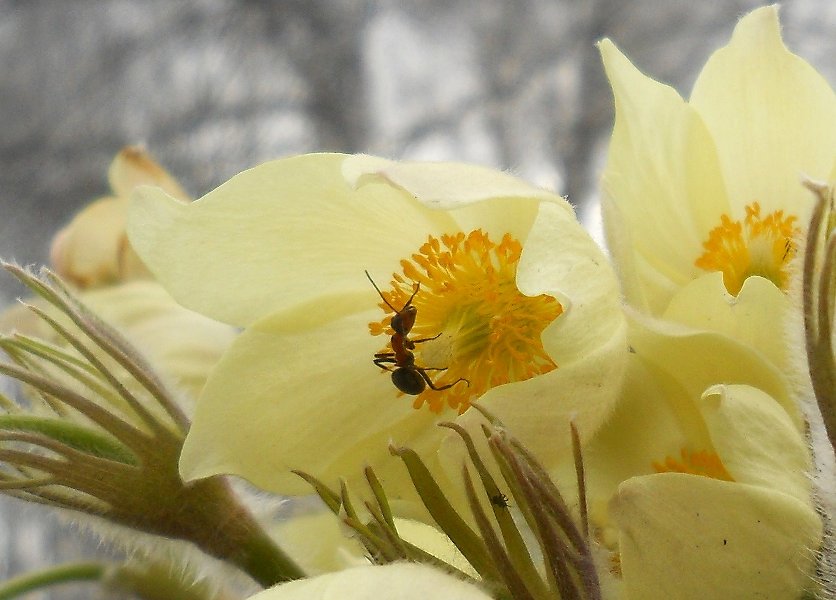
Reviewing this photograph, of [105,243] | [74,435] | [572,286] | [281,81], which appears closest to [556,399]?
[572,286]

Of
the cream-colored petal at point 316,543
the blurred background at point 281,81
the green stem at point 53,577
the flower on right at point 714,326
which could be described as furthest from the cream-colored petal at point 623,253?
the blurred background at point 281,81

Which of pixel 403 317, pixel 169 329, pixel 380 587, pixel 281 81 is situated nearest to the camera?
pixel 380 587

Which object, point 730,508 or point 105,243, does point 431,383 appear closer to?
point 730,508

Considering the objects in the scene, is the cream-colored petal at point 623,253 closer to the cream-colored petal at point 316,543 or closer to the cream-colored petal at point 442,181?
the cream-colored petal at point 442,181

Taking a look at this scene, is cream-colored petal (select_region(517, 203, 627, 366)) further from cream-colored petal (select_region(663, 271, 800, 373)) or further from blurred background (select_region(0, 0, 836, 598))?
blurred background (select_region(0, 0, 836, 598))

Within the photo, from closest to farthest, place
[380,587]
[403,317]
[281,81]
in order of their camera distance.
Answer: [380,587], [403,317], [281,81]

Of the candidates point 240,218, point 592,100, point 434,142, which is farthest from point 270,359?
point 592,100

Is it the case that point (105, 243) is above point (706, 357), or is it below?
above
